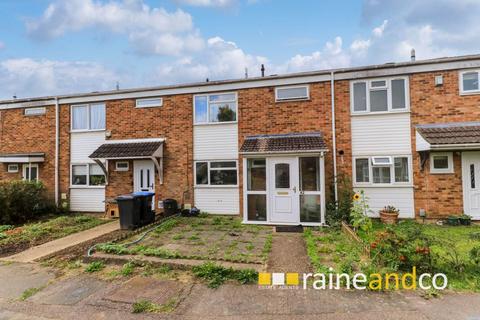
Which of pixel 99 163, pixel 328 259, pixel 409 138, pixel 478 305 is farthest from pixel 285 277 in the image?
pixel 99 163

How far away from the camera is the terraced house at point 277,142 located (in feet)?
29.1

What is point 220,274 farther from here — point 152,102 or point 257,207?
point 152,102

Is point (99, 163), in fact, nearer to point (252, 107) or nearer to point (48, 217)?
point (48, 217)

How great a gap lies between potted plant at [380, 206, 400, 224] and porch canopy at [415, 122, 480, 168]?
71.4 inches

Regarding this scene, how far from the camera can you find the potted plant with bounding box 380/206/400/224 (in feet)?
28.8

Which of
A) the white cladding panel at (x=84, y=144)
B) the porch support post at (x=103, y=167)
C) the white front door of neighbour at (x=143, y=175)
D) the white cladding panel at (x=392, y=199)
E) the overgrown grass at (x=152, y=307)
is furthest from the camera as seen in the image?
the white cladding panel at (x=84, y=144)

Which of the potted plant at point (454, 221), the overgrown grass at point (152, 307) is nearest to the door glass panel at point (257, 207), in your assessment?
the overgrown grass at point (152, 307)

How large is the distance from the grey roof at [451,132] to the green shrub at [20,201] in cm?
1467

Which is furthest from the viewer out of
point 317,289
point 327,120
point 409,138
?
point 327,120

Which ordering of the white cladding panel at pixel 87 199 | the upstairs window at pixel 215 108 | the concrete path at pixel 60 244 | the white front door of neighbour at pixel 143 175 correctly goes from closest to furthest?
the concrete path at pixel 60 244 → the upstairs window at pixel 215 108 → the white front door of neighbour at pixel 143 175 → the white cladding panel at pixel 87 199

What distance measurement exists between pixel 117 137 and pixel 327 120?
29.2ft

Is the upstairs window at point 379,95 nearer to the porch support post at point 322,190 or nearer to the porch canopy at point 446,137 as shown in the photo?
the porch canopy at point 446,137

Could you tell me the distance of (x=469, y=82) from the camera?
886 cm

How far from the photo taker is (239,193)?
10383 millimetres
